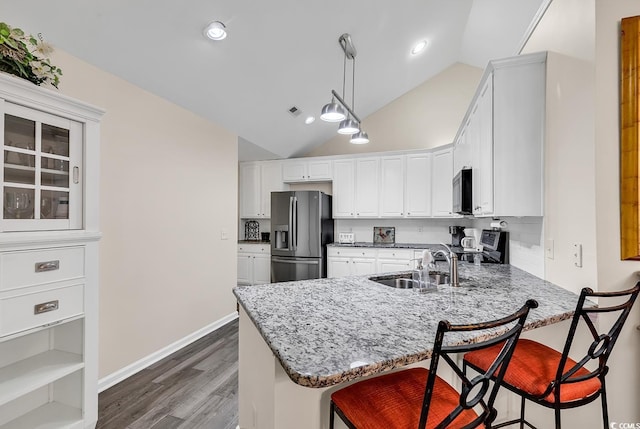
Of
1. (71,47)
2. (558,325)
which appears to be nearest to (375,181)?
(558,325)

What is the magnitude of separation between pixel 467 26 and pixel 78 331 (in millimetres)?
4979

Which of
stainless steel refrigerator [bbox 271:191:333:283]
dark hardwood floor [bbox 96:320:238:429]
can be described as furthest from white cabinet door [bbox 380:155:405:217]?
dark hardwood floor [bbox 96:320:238:429]

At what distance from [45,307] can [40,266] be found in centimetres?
21

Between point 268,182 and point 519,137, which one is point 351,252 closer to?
point 268,182

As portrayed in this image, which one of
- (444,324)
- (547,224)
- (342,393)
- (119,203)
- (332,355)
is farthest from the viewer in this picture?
(119,203)

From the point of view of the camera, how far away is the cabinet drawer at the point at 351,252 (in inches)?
187

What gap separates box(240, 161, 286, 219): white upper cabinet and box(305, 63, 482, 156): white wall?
107cm

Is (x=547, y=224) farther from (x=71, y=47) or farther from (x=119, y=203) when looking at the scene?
(x=71, y=47)

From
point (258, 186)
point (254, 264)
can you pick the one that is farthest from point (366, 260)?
point (258, 186)

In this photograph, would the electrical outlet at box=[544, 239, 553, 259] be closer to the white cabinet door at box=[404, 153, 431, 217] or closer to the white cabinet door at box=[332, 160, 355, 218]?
the white cabinet door at box=[404, 153, 431, 217]

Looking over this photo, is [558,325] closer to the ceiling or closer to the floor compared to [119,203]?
closer to the floor

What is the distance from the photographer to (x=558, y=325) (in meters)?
1.68

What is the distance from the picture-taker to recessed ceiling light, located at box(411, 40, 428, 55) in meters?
3.86

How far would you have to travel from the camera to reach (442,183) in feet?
15.1
